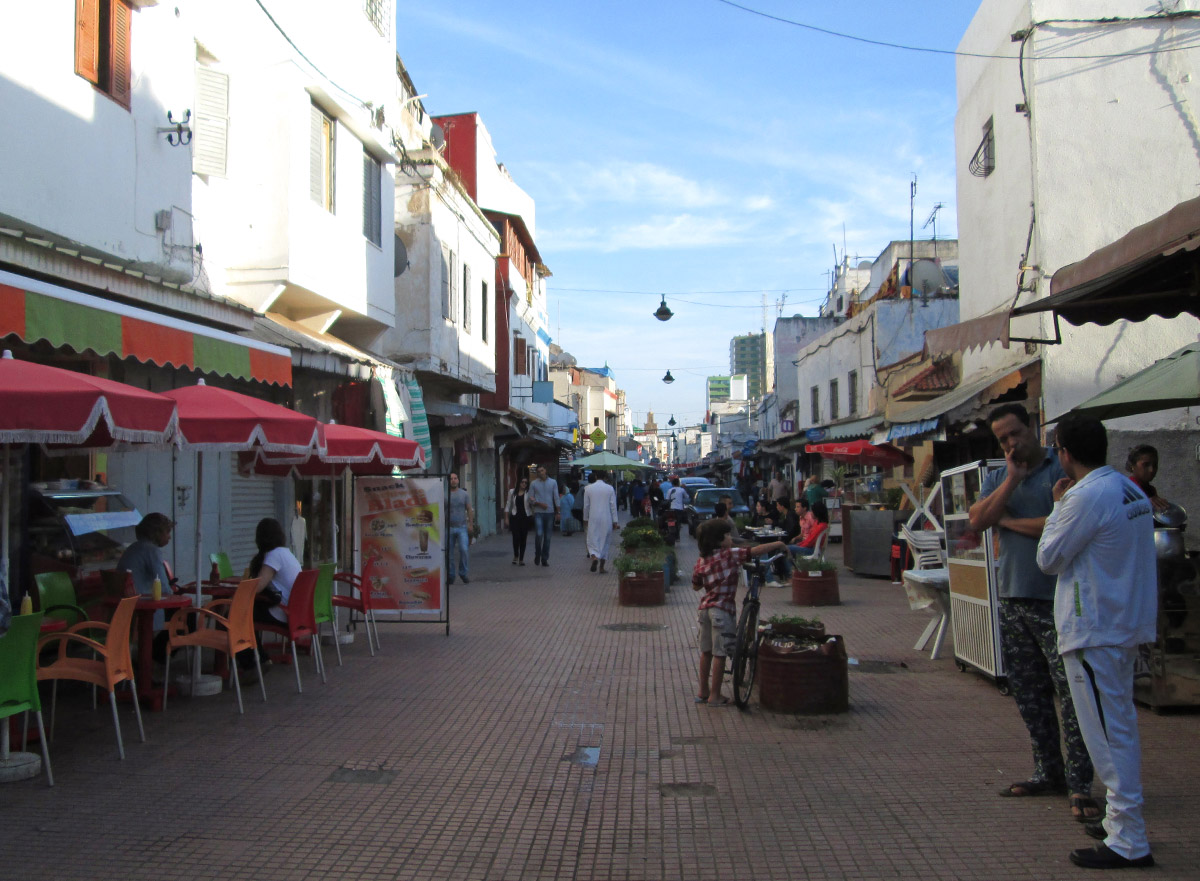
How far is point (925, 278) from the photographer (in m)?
25.9

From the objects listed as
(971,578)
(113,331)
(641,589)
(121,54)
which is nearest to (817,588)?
(641,589)

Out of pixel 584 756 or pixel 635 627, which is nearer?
pixel 584 756

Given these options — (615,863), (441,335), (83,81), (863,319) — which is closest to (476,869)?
(615,863)

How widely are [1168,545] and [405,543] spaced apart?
23.0 feet

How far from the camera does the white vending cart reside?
737 cm

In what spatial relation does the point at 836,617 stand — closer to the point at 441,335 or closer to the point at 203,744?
the point at 203,744

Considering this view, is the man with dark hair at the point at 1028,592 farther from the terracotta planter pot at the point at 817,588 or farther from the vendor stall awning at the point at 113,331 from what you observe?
the terracotta planter pot at the point at 817,588

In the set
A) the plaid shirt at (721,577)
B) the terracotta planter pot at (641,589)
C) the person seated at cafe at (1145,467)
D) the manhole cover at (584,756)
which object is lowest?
the manhole cover at (584,756)

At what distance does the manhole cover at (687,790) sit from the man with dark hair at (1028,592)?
1.55 m

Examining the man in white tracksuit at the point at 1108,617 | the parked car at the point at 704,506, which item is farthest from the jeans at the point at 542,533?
the man in white tracksuit at the point at 1108,617

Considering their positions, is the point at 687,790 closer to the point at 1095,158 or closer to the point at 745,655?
the point at 745,655

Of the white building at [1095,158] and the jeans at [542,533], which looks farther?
the jeans at [542,533]

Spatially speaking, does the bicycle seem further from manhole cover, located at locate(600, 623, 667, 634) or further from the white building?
the white building

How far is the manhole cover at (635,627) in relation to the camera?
11055 mm
